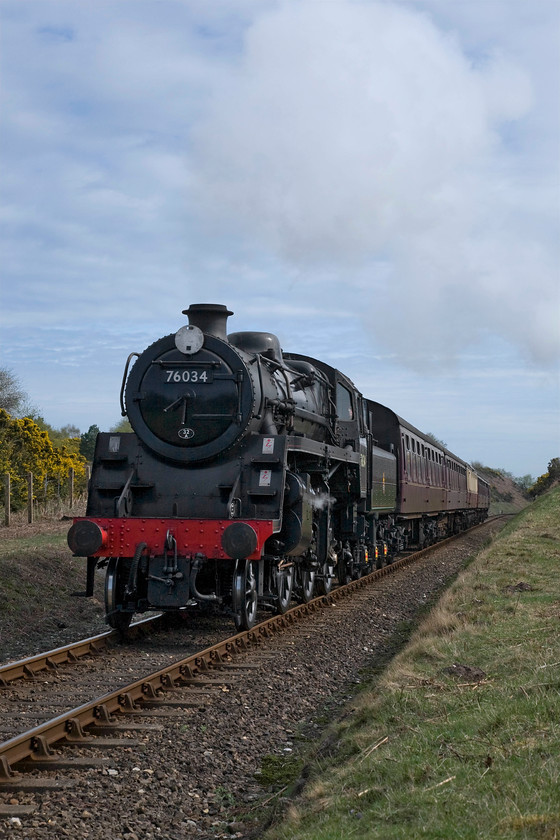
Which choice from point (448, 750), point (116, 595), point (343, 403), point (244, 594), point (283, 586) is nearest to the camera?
point (448, 750)

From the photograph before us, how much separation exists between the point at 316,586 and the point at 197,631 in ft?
11.1

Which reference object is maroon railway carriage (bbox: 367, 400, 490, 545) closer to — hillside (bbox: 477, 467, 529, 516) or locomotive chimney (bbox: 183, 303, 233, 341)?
locomotive chimney (bbox: 183, 303, 233, 341)

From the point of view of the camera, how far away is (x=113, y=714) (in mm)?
6086

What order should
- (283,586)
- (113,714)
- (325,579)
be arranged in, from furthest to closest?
(325,579) < (283,586) < (113,714)

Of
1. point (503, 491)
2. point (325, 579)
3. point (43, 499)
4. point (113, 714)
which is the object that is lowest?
point (113, 714)

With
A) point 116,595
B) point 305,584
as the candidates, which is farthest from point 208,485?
point 305,584

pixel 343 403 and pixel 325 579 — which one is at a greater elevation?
pixel 343 403

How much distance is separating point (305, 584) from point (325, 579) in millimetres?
1259

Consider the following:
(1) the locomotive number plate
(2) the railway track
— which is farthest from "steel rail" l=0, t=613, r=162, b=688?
(1) the locomotive number plate

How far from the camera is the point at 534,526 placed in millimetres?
23438

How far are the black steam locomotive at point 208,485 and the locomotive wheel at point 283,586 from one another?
16 mm

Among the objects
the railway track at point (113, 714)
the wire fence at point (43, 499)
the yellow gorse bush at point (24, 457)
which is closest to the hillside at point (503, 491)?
the wire fence at point (43, 499)

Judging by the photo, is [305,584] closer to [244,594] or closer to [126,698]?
[244,594]

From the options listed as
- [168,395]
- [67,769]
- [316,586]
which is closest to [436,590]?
[316,586]
